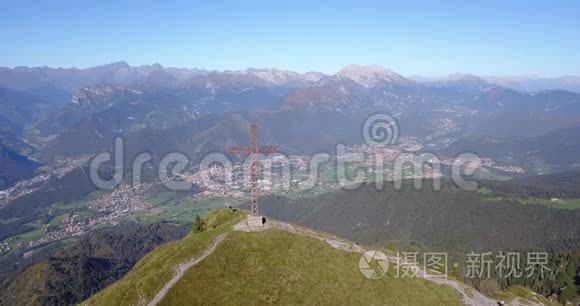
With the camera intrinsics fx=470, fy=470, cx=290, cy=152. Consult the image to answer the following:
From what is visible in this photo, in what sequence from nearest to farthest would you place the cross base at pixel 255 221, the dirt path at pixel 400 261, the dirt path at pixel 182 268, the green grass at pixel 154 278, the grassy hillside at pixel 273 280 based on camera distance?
1. the grassy hillside at pixel 273 280
2. the dirt path at pixel 182 268
3. the green grass at pixel 154 278
4. the dirt path at pixel 400 261
5. the cross base at pixel 255 221

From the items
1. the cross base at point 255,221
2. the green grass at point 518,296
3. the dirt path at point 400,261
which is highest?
the cross base at point 255,221

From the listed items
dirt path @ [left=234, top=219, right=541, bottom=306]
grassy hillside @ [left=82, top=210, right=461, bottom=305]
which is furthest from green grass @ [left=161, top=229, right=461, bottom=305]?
dirt path @ [left=234, top=219, right=541, bottom=306]

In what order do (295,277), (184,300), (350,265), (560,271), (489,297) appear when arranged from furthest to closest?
(560,271) → (489,297) → (350,265) → (295,277) → (184,300)

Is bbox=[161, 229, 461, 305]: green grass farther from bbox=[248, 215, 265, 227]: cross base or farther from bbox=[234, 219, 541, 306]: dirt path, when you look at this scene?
bbox=[248, 215, 265, 227]: cross base


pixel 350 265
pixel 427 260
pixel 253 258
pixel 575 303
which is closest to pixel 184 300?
pixel 253 258

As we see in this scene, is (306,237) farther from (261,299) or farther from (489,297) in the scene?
(489,297)

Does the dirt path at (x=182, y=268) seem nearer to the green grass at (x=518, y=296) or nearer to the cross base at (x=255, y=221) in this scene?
the cross base at (x=255, y=221)

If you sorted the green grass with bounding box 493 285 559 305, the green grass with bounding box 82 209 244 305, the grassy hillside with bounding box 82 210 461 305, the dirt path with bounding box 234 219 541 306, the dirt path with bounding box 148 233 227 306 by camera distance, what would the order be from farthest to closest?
the green grass with bounding box 493 285 559 305 → the dirt path with bounding box 234 219 541 306 → the green grass with bounding box 82 209 244 305 → the dirt path with bounding box 148 233 227 306 → the grassy hillside with bounding box 82 210 461 305

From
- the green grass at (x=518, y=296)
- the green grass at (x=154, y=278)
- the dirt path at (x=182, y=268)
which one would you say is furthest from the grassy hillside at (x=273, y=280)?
the green grass at (x=518, y=296)
